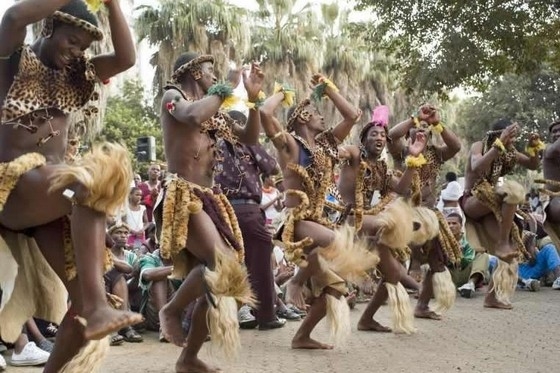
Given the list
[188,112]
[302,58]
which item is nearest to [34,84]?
[188,112]

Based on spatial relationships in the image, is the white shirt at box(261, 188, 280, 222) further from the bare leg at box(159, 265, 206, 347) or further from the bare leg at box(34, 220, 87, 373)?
the bare leg at box(34, 220, 87, 373)

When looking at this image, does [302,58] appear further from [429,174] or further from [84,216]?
[84,216]

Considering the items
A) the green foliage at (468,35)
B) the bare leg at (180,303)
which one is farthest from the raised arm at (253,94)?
the green foliage at (468,35)

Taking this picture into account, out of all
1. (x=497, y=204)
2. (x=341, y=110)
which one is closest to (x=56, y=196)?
(x=341, y=110)

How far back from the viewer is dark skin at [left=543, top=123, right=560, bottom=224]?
802 cm

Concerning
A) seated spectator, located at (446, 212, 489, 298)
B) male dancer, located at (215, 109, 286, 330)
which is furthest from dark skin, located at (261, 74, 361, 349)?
seated spectator, located at (446, 212, 489, 298)

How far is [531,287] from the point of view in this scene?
10.5m

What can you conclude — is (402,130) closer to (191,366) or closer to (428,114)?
(428,114)

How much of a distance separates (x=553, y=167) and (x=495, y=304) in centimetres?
151

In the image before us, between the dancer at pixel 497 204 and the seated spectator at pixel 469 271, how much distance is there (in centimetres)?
154

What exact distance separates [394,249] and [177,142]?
248cm

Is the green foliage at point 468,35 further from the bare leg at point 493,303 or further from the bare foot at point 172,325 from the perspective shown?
the bare foot at point 172,325

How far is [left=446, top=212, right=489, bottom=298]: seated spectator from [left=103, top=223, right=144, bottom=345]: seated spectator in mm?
4395

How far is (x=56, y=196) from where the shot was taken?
134 inches
